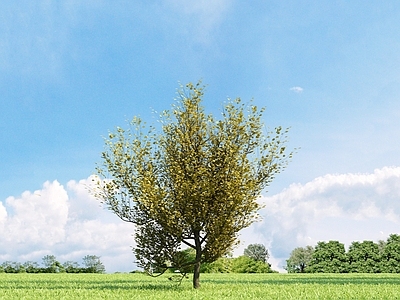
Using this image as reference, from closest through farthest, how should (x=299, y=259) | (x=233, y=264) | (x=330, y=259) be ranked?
1. (x=330, y=259)
2. (x=233, y=264)
3. (x=299, y=259)

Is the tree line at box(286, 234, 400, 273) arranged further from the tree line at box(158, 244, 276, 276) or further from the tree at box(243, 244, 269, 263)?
the tree at box(243, 244, 269, 263)

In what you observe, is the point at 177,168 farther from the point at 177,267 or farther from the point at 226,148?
the point at 177,267

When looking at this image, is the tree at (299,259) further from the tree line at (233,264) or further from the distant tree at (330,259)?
the distant tree at (330,259)

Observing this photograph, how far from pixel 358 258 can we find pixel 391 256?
12.8 feet

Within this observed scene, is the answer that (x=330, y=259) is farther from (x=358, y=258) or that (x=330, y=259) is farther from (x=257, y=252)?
(x=257, y=252)

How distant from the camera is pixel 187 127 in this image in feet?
74.3

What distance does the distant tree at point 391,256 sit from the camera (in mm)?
57344

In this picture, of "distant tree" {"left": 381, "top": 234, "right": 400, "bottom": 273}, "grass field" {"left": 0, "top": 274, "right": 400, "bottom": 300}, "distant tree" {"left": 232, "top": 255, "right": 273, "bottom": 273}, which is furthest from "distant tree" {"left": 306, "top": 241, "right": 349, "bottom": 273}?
"grass field" {"left": 0, "top": 274, "right": 400, "bottom": 300}

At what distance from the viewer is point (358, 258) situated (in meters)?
57.9

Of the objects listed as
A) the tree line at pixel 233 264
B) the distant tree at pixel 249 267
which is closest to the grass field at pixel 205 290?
the tree line at pixel 233 264

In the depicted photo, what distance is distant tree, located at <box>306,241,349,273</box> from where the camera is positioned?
57.7 m

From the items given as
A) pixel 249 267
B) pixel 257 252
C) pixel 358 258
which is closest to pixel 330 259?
pixel 358 258

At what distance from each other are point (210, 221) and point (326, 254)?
4013cm

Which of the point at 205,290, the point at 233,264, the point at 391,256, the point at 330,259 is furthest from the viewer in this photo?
the point at 233,264
